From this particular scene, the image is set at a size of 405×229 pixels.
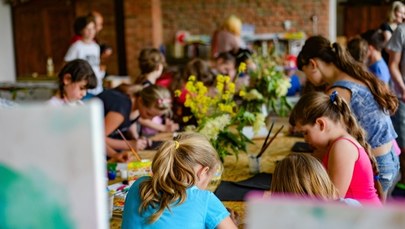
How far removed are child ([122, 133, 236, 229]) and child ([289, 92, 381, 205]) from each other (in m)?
0.52

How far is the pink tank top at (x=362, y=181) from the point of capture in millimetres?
2078

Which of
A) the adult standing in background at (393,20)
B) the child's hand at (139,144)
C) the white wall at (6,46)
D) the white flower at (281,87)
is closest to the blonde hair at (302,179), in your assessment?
the child's hand at (139,144)

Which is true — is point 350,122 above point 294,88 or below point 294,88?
above

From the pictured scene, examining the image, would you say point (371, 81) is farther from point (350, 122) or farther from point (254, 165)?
point (254, 165)

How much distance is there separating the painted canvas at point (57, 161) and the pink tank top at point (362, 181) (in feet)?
4.91

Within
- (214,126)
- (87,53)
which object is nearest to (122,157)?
(214,126)

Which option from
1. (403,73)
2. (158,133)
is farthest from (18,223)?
(403,73)

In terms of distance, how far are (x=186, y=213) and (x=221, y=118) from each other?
1.02 m

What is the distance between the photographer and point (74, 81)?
2961 millimetres

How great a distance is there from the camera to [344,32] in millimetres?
9484

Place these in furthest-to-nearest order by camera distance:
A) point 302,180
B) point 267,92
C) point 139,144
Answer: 1. point 267,92
2. point 139,144
3. point 302,180

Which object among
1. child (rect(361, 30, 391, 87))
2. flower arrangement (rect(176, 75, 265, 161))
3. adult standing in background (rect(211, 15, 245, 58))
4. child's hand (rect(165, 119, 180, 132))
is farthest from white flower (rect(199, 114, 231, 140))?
adult standing in background (rect(211, 15, 245, 58))

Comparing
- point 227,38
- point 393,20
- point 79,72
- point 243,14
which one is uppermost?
point 243,14

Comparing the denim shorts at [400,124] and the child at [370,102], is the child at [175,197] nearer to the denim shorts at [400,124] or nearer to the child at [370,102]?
the child at [370,102]
